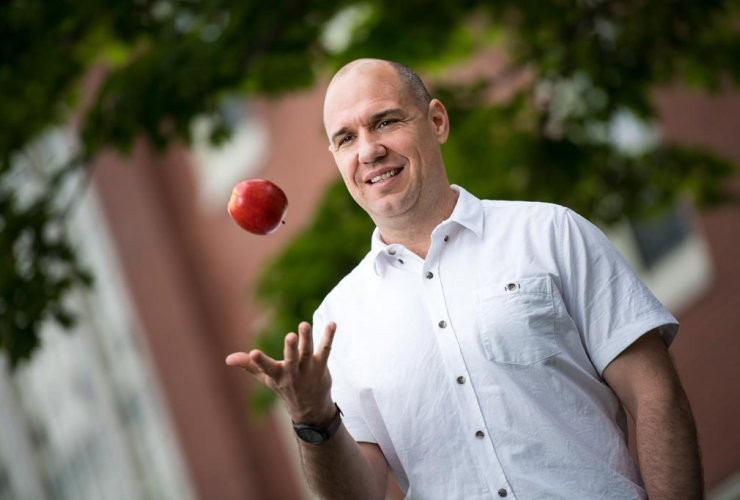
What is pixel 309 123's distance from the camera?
12.9 metres

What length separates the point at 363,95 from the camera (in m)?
2.24

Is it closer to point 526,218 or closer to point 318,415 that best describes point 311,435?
point 318,415

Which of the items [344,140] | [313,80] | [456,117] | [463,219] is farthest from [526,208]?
[313,80]

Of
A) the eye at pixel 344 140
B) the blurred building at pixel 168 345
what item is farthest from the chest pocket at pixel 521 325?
the blurred building at pixel 168 345

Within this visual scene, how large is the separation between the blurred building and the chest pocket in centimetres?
985

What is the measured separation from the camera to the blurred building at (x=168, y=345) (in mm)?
14047

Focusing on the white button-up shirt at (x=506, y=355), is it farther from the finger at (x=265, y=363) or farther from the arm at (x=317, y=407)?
the finger at (x=265, y=363)

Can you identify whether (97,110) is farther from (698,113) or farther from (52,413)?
(52,413)

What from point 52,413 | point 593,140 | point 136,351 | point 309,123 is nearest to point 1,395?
point 52,413

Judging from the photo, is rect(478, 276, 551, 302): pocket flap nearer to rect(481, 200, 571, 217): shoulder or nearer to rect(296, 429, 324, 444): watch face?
rect(481, 200, 571, 217): shoulder

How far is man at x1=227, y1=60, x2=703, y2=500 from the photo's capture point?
221cm

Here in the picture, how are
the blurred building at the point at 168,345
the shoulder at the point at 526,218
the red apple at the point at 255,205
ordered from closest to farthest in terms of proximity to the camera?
1. the shoulder at the point at 526,218
2. the red apple at the point at 255,205
3. the blurred building at the point at 168,345

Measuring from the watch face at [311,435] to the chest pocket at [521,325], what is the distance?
36 centimetres

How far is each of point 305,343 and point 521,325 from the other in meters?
0.42
